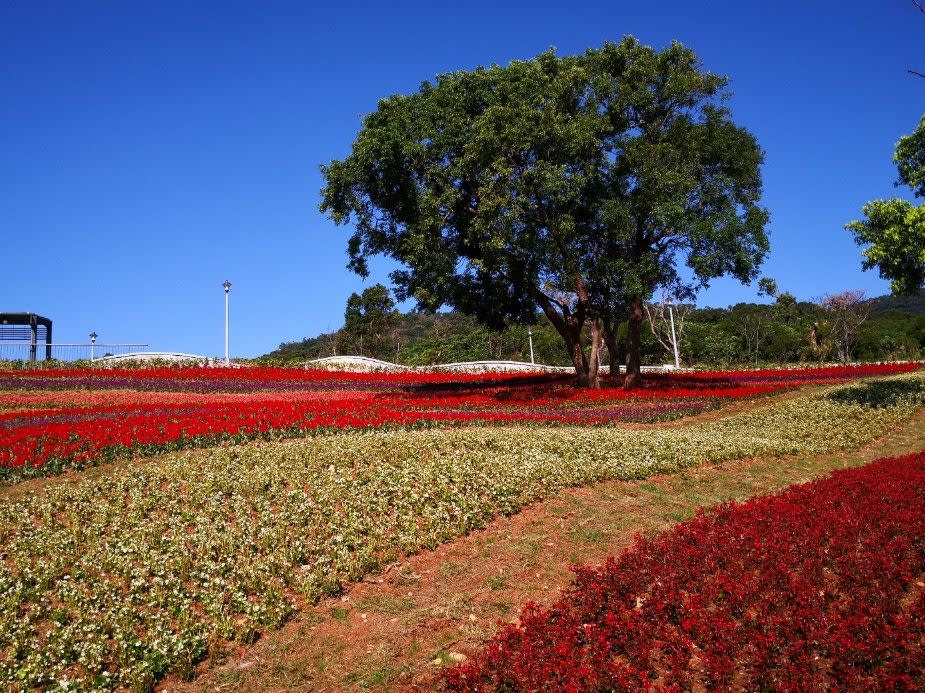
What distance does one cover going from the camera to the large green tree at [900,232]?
19.4 m

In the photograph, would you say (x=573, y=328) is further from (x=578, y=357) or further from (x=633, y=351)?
(x=633, y=351)

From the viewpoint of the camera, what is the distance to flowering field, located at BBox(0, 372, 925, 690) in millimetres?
6895

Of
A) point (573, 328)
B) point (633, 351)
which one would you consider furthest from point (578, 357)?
point (633, 351)

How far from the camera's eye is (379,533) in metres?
9.38

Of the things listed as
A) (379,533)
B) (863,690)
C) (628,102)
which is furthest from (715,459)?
(628,102)

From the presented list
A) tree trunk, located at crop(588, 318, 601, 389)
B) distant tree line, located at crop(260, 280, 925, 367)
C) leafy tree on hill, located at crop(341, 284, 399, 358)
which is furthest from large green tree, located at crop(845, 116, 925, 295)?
leafy tree on hill, located at crop(341, 284, 399, 358)

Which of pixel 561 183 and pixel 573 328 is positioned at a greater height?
pixel 561 183

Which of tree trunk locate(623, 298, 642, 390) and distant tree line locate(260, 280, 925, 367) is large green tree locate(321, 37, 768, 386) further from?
distant tree line locate(260, 280, 925, 367)

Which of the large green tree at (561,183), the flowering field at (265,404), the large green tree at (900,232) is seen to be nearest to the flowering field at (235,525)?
the flowering field at (265,404)

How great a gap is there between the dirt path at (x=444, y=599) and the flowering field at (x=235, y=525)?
30 cm

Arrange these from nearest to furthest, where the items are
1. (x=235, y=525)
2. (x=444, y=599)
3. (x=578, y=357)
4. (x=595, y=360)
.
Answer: (x=444, y=599) < (x=235, y=525) < (x=595, y=360) < (x=578, y=357)

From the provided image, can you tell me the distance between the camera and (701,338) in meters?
64.9

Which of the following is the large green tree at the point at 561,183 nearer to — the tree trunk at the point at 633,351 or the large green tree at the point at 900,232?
the tree trunk at the point at 633,351

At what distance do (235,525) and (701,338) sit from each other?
61.0 meters
